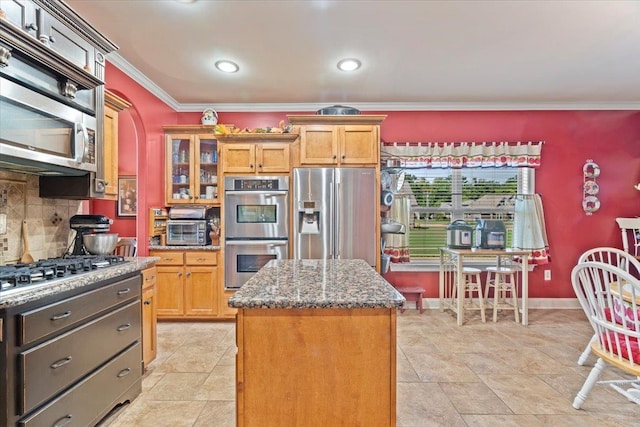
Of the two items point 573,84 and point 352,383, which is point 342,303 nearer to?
point 352,383

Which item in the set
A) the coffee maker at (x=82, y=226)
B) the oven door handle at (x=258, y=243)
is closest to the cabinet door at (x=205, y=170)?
the oven door handle at (x=258, y=243)

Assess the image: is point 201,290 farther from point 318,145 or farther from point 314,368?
point 314,368

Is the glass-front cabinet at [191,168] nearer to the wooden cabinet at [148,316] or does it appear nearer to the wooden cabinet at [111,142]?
the wooden cabinet at [111,142]

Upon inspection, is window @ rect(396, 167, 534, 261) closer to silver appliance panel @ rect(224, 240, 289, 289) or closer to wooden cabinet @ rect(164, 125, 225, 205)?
silver appliance panel @ rect(224, 240, 289, 289)

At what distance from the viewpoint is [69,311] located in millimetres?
1583

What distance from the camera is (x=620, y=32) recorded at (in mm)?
2510

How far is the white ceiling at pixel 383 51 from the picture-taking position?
225cm

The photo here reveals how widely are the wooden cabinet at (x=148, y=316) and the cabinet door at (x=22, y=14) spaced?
157cm

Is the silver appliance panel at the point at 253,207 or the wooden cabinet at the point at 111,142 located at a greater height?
the wooden cabinet at the point at 111,142

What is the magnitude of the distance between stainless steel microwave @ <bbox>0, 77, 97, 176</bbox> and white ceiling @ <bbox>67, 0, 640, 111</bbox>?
2.93 ft

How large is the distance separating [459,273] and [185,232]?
3.10m

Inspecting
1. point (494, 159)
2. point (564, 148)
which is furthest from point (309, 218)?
point (564, 148)

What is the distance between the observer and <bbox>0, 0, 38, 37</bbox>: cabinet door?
1551 mm

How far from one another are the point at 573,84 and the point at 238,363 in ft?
14.1
